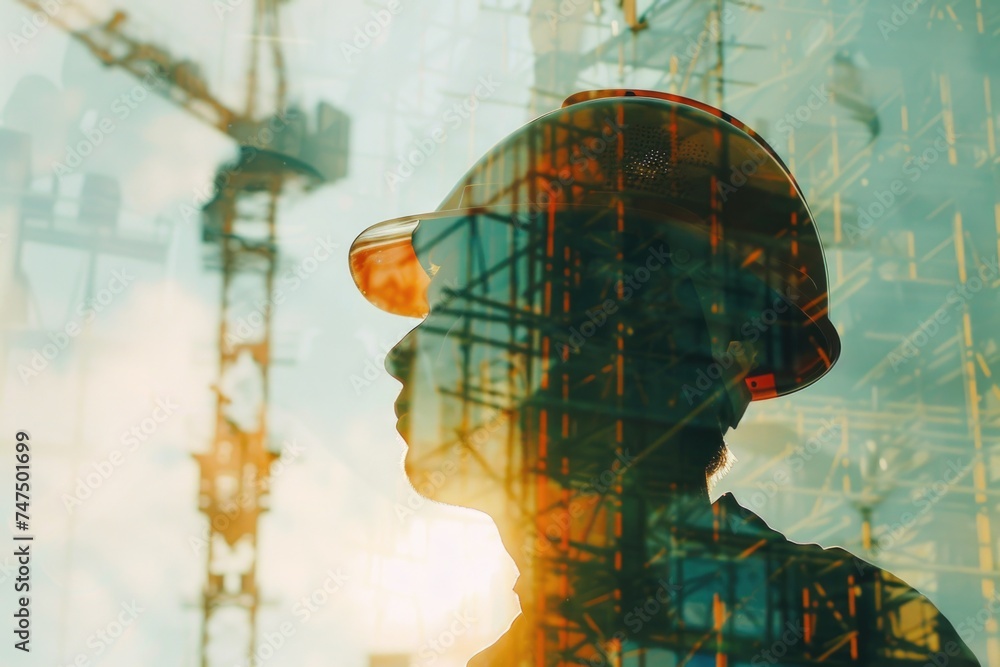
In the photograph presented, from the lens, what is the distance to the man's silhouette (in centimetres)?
171

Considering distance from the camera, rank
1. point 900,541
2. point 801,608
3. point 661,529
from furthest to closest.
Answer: point 900,541, point 661,529, point 801,608

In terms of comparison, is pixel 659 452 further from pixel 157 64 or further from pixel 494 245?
pixel 157 64

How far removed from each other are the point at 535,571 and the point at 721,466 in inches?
18.6

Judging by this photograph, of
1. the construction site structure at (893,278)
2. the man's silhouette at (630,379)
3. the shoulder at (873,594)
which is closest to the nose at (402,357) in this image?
the man's silhouette at (630,379)

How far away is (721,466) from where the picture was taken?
187cm

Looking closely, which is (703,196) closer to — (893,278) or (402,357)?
(402,357)

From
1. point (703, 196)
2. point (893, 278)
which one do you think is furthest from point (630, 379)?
point (893, 278)

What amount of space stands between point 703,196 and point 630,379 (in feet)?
1.51

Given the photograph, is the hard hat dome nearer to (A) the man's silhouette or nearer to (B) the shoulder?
(A) the man's silhouette

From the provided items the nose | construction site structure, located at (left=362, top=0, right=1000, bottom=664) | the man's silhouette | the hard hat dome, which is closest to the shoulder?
the man's silhouette

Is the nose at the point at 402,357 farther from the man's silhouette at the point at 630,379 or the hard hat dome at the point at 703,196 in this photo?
the hard hat dome at the point at 703,196

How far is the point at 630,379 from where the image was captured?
184cm

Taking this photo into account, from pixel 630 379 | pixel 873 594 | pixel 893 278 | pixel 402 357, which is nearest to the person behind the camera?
pixel 873 594

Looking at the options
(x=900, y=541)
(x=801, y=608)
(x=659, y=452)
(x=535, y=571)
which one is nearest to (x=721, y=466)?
(x=659, y=452)
